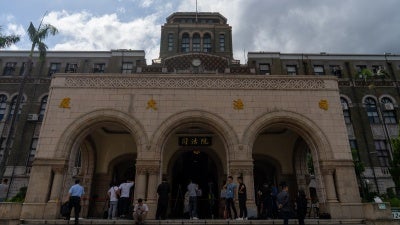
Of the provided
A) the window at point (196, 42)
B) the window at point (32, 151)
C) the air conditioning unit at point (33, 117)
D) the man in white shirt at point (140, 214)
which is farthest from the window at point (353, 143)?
the air conditioning unit at point (33, 117)

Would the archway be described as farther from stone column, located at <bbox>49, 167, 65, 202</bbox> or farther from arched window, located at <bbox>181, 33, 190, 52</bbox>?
arched window, located at <bbox>181, 33, 190, 52</bbox>

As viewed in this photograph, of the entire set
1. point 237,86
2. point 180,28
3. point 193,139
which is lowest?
point 193,139

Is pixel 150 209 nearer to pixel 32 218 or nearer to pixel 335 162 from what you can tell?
pixel 32 218

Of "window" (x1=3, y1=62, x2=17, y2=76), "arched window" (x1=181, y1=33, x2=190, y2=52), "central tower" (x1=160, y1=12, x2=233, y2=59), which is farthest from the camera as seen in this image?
"arched window" (x1=181, y1=33, x2=190, y2=52)

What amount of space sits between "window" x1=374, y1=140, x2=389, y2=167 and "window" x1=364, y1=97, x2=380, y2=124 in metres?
2.02

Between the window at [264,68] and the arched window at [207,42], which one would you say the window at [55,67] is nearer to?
the arched window at [207,42]

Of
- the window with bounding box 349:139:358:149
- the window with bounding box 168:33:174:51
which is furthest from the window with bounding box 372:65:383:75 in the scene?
the window with bounding box 168:33:174:51

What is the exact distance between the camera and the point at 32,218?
10.9m

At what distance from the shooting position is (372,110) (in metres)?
27.0

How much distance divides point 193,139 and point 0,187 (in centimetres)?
872

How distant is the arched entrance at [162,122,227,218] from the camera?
15.3 meters

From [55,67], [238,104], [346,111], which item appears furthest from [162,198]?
[55,67]

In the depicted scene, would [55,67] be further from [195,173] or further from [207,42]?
[195,173]

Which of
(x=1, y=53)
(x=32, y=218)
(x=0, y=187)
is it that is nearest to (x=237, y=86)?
(x=32, y=218)
